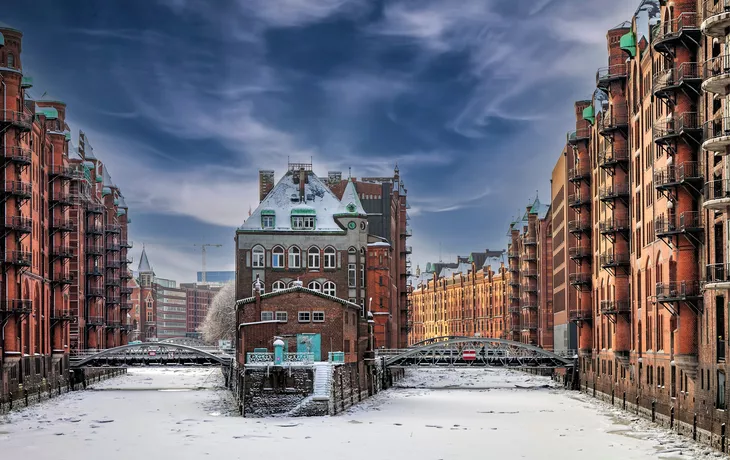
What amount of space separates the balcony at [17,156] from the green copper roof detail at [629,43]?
36.5 metres

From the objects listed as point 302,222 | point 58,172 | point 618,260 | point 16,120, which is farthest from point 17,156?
point 302,222

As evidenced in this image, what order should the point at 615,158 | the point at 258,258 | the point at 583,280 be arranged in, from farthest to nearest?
the point at 258,258
the point at 583,280
the point at 615,158

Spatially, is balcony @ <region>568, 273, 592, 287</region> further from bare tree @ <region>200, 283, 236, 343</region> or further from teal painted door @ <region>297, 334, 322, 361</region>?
bare tree @ <region>200, 283, 236, 343</region>

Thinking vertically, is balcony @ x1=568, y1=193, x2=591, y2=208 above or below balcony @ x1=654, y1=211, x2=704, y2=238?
above

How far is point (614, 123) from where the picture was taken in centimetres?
6950

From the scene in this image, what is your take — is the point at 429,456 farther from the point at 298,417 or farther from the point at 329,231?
the point at 329,231

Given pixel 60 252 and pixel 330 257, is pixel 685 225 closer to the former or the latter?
pixel 60 252

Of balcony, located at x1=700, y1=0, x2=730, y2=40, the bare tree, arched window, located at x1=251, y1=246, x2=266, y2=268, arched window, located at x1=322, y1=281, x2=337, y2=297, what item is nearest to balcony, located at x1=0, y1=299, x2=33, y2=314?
arched window, located at x1=251, y1=246, x2=266, y2=268

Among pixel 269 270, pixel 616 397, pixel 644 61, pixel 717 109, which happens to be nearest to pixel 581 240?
pixel 616 397

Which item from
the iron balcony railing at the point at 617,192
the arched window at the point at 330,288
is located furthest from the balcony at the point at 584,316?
the arched window at the point at 330,288

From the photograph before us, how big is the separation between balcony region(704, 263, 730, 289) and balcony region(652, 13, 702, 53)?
10.3 metres

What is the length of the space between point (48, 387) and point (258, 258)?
986 inches

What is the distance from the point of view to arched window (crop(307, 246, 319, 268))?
334ft

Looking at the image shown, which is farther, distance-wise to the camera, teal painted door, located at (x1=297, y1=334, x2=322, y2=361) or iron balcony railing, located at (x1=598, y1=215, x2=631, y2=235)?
teal painted door, located at (x1=297, y1=334, x2=322, y2=361)
